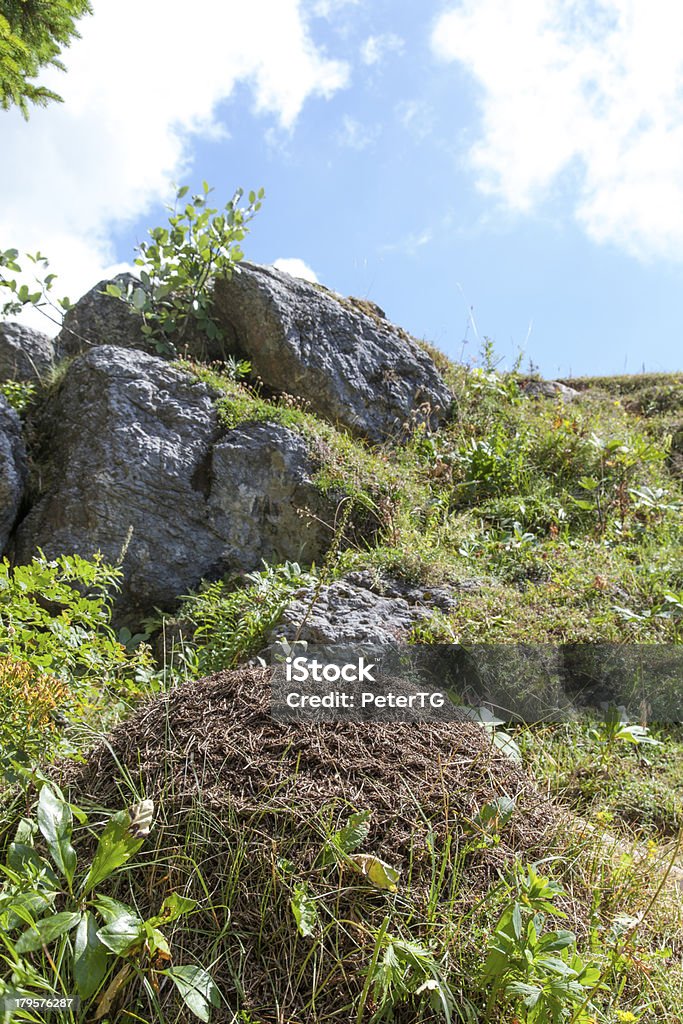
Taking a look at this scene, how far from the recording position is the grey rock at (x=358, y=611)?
377 centimetres

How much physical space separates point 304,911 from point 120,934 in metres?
0.51

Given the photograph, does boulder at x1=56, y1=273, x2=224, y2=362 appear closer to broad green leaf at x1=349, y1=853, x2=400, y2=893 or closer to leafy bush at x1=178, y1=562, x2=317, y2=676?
leafy bush at x1=178, y1=562, x2=317, y2=676

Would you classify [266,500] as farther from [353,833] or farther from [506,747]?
[353,833]

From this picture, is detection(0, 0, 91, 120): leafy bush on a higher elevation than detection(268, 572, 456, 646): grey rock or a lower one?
higher

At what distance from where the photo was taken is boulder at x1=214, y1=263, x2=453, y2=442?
722 cm

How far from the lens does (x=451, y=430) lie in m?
7.88

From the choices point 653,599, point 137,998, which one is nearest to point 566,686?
point 653,599

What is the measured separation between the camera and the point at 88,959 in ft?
6.34

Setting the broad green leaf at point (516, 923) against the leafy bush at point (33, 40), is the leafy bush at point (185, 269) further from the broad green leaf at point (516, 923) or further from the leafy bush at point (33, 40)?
the broad green leaf at point (516, 923)

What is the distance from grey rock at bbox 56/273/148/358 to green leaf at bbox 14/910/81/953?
619 cm

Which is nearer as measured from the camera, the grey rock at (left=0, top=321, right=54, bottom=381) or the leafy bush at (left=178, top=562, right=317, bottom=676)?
the leafy bush at (left=178, top=562, right=317, bottom=676)

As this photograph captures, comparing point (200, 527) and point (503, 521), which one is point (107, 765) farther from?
point (503, 521)

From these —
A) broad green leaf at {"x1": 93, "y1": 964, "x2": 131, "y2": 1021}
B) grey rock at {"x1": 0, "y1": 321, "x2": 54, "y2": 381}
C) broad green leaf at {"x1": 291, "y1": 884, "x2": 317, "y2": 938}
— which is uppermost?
grey rock at {"x1": 0, "y1": 321, "x2": 54, "y2": 381}

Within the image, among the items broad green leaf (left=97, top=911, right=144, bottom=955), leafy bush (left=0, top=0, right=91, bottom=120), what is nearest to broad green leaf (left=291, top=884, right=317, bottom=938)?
broad green leaf (left=97, top=911, right=144, bottom=955)
